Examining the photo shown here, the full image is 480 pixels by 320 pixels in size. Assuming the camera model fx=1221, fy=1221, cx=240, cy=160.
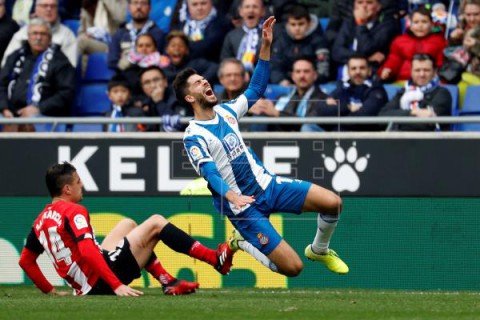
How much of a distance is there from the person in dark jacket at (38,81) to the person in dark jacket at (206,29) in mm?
1640

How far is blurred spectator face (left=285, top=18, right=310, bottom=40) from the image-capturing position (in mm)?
15188

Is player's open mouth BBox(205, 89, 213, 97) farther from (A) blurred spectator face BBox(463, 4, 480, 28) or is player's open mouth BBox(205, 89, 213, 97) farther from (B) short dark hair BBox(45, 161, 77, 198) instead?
(A) blurred spectator face BBox(463, 4, 480, 28)

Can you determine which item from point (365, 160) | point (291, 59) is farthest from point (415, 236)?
point (291, 59)

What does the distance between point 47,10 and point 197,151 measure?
6447mm

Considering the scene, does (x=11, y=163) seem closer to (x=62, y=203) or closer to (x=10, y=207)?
(x=10, y=207)

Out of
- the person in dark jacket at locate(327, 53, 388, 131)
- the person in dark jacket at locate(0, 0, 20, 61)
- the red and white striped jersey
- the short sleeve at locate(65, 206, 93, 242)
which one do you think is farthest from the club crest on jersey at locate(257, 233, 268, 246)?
the person in dark jacket at locate(0, 0, 20, 61)

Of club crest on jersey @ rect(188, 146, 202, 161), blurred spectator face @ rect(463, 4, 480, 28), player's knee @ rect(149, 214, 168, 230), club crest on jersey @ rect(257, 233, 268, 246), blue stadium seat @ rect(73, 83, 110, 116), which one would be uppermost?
blurred spectator face @ rect(463, 4, 480, 28)

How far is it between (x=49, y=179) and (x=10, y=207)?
389cm

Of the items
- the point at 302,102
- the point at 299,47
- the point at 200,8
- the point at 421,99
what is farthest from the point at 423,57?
the point at 200,8

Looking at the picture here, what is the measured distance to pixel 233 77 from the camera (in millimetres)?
14328

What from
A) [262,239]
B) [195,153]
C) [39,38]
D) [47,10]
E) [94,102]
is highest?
[47,10]

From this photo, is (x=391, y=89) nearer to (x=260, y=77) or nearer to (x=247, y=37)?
(x=247, y=37)

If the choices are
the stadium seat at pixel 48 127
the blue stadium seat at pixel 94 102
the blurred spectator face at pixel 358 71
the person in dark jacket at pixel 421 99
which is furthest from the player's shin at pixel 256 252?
the blue stadium seat at pixel 94 102

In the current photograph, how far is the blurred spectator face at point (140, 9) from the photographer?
1616 cm
